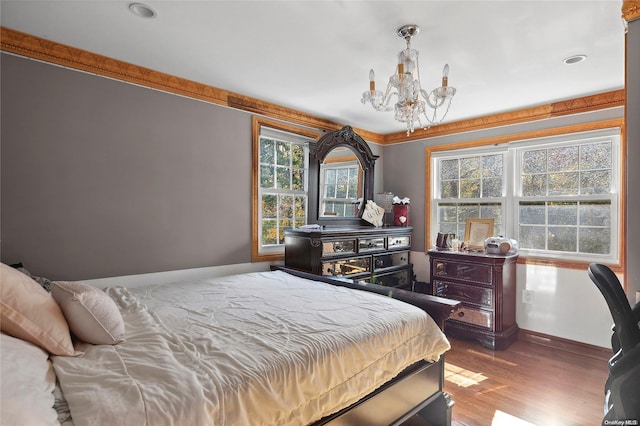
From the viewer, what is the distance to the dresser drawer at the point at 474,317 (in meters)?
3.42

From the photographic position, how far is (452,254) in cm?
370

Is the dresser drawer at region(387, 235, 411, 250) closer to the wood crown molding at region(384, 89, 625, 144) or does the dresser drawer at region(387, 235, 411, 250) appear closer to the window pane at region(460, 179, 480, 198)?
the window pane at region(460, 179, 480, 198)

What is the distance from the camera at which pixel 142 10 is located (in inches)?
74.5

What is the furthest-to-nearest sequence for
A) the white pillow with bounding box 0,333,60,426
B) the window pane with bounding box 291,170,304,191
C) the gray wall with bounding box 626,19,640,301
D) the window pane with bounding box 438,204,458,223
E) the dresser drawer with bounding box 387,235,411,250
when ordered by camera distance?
the window pane with bounding box 438,204,458,223 < the dresser drawer with bounding box 387,235,411,250 < the window pane with bounding box 291,170,304,191 < the gray wall with bounding box 626,19,640,301 < the white pillow with bounding box 0,333,60,426

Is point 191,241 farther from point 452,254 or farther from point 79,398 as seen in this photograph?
point 452,254

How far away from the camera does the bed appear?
988 mm

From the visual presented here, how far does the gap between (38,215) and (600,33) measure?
3860mm

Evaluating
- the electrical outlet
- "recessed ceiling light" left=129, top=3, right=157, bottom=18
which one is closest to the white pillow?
"recessed ceiling light" left=129, top=3, right=157, bottom=18

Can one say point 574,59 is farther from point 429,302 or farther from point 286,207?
point 286,207

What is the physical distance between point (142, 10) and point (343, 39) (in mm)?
1209

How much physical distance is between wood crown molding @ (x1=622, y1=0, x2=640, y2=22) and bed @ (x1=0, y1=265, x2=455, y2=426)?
1.73 m

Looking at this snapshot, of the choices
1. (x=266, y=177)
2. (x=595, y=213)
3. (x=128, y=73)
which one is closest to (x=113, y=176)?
(x=128, y=73)

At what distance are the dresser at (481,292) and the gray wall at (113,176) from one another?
2299 millimetres

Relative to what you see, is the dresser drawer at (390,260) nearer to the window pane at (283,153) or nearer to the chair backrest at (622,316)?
the window pane at (283,153)
